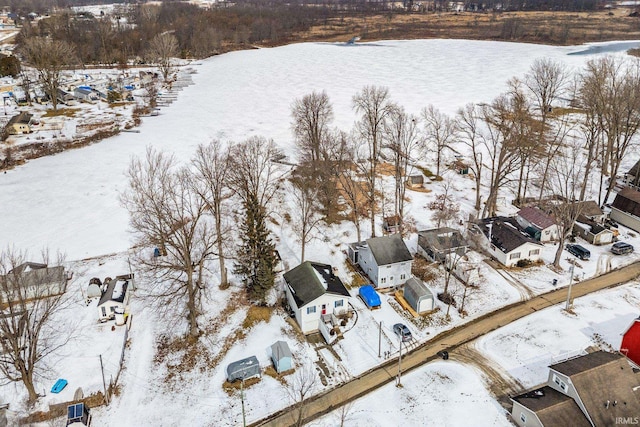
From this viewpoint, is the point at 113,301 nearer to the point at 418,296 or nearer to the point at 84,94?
the point at 418,296

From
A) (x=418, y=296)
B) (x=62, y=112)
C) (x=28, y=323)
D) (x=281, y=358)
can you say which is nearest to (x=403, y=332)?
(x=418, y=296)

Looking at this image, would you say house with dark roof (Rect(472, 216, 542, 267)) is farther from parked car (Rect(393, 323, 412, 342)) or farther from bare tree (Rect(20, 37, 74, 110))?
bare tree (Rect(20, 37, 74, 110))

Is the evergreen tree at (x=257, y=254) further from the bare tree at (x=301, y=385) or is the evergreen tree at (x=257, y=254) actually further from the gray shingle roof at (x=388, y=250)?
the gray shingle roof at (x=388, y=250)

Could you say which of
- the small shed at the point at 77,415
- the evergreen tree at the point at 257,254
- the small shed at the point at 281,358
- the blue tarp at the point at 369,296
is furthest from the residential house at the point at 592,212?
the small shed at the point at 77,415

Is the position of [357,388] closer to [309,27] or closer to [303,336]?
[303,336]

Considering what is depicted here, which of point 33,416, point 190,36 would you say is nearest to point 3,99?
point 190,36

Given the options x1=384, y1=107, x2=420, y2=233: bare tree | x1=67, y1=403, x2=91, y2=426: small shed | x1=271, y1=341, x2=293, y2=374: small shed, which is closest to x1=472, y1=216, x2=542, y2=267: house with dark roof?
x1=384, y1=107, x2=420, y2=233: bare tree
